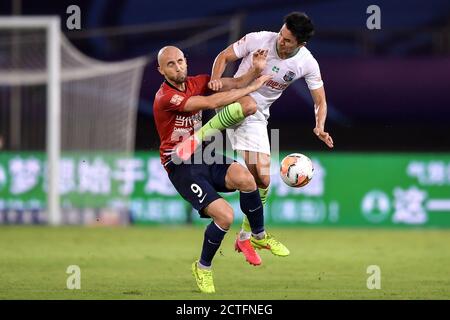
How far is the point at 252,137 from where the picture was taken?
10711 mm

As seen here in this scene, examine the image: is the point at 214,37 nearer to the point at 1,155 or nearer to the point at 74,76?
the point at 74,76

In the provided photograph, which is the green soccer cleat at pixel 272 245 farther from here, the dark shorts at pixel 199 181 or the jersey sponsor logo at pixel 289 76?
the jersey sponsor logo at pixel 289 76

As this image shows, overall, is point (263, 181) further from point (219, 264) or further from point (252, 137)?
point (219, 264)

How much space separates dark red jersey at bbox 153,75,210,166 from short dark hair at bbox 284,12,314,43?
0.88 meters

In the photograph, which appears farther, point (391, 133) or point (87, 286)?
point (391, 133)

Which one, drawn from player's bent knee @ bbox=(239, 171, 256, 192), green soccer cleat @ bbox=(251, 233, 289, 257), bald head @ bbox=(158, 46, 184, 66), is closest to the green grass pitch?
green soccer cleat @ bbox=(251, 233, 289, 257)

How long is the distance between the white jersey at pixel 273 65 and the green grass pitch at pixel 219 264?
70.8 inches

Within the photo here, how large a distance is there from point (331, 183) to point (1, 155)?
5244 mm

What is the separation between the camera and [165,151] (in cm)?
966

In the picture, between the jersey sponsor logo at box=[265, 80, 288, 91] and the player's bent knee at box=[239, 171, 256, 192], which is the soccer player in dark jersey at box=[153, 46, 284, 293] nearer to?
the player's bent knee at box=[239, 171, 256, 192]

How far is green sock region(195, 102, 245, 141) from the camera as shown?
9.61 metres

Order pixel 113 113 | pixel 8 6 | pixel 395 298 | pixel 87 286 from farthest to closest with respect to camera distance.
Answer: pixel 8 6, pixel 113 113, pixel 87 286, pixel 395 298

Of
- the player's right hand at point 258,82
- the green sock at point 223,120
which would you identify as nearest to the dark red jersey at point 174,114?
the green sock at point 223,120

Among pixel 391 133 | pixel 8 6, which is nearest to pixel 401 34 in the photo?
pixel 391 133
